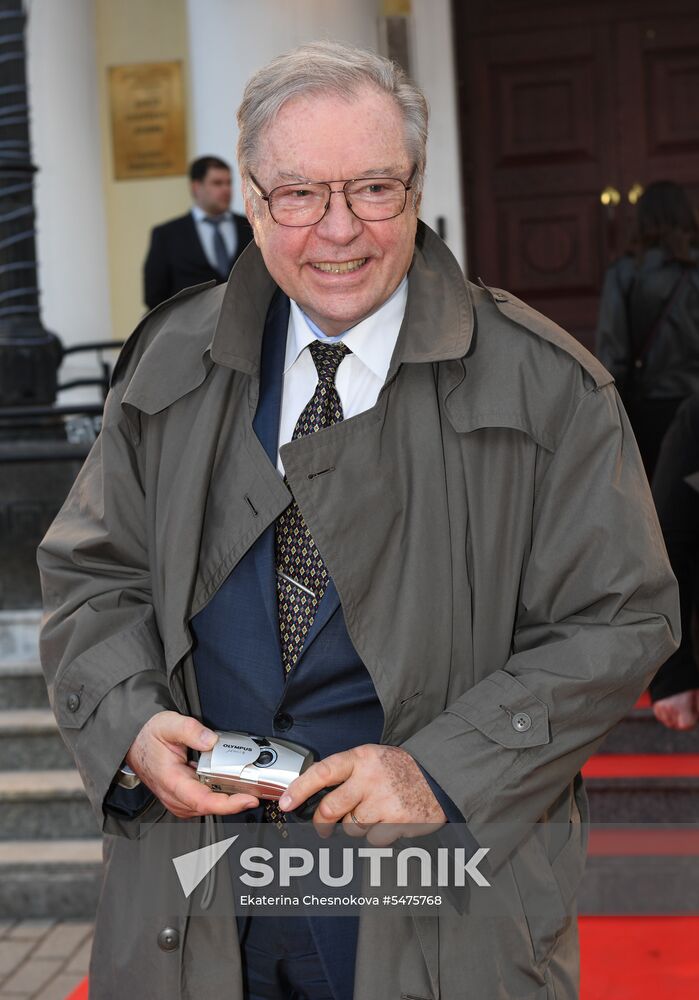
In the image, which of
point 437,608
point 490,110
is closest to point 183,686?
point 437,608

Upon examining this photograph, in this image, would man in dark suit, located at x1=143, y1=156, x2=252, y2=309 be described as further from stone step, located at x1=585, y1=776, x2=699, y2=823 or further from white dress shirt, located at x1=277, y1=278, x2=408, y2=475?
white dress shirt, located at x1=277, y1=278, x2=408, y2=475

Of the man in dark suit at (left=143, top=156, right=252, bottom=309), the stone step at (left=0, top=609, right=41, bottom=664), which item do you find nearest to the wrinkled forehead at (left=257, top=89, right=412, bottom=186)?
the stone step at (left=0, top=609, right=41, bottom=664)

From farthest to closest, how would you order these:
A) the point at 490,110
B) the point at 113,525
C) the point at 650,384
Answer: the point at 490,110 < the point at 650,384 < the point at 113,525

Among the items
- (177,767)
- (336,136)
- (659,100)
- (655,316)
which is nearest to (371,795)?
(177,767)

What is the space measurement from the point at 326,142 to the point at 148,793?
939 mm

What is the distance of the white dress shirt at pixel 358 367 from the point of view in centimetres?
193

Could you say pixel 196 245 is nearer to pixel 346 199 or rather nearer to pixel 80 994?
pixel 80 994

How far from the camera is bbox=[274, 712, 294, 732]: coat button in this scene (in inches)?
74.0

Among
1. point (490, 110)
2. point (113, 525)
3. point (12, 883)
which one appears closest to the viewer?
point (113, 525)

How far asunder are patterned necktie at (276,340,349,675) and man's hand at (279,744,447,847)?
238 millimetres

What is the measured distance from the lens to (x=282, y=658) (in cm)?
189

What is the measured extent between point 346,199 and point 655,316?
3.59 meters

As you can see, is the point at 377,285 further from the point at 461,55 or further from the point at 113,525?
the point at 461,55

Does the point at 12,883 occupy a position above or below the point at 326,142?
below
